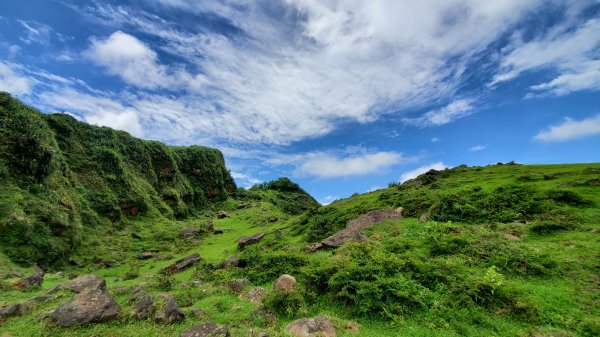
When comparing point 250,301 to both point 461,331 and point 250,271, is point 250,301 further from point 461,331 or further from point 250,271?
point 461,331

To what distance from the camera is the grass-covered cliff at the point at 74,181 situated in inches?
1107

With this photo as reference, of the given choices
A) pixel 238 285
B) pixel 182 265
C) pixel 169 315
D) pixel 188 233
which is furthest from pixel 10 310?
pixel 188 233

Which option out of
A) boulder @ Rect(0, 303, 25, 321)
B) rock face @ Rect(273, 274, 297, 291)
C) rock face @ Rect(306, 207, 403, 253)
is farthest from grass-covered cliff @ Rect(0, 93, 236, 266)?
rock face @ Rect(306, 207, 403, 253)

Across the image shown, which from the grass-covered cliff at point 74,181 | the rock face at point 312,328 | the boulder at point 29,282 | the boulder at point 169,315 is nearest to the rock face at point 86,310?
the boulder at point 169,315

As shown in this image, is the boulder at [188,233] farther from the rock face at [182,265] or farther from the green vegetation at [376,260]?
the rock face at [182,265]

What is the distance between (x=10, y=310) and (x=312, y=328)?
41.0 ft

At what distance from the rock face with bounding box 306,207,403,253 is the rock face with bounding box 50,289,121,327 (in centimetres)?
1296

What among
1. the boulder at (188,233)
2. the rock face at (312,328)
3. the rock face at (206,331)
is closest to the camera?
the rock face at (312,328)

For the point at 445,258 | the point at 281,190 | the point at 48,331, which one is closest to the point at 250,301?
the point at 48,331

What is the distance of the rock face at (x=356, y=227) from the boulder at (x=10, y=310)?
1560 centimetres

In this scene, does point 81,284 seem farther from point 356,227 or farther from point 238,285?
point 356,227

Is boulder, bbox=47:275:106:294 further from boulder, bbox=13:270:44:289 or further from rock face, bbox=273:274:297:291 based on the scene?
rock face, bbox=273:274:297:291

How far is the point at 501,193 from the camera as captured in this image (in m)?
24.1

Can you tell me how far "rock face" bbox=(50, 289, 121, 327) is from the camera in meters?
11.8
